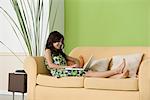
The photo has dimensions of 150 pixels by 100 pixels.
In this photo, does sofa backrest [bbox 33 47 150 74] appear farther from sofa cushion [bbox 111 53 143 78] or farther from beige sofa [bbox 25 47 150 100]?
sofa cushion [bbox 111 53 143 78]

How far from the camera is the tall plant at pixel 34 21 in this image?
4.91 meters

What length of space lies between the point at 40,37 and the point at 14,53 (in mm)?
610

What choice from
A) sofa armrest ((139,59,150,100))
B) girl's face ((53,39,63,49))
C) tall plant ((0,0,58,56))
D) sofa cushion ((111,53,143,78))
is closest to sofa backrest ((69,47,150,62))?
sofa cushion ((111,53,143,78))

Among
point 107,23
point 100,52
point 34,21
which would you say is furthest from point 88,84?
point 34,21

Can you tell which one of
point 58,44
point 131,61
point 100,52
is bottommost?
point 131,61

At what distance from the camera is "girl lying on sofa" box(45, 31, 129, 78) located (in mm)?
3820

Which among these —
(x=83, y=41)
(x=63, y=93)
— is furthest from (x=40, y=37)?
(x=63, y=93)

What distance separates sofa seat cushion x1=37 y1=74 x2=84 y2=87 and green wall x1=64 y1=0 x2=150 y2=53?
1.36 metres

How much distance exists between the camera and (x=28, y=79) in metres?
4.07

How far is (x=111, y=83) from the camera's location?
3.54 meters

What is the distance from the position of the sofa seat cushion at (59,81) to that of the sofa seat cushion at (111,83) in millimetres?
102

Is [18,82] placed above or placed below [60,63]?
below

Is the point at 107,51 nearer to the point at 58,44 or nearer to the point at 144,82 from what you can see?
the point at 58,44

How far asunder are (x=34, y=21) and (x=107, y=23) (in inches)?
45.7
